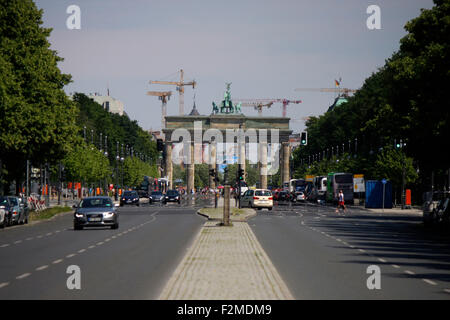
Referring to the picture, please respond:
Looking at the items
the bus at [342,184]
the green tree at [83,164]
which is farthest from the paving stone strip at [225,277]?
the bus at [342,184]

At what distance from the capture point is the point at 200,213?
58.6 meters

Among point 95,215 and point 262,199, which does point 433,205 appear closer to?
point 95,215

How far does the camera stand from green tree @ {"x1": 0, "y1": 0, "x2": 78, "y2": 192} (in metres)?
47.6

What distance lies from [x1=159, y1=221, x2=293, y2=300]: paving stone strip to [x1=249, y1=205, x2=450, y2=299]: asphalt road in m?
0.42

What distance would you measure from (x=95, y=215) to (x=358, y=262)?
1887 cm

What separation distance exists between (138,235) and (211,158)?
13051 cm

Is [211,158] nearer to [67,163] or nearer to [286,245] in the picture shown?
[67,163]

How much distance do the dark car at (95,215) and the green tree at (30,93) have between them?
9985mm

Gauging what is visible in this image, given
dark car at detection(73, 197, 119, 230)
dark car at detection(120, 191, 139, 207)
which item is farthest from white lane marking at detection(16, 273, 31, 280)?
dark car at detection(120, 191, 139, 207)

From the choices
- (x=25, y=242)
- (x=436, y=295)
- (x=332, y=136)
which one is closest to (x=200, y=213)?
(x=25, y=242)

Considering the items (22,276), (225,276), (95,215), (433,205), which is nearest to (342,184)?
(433,205)

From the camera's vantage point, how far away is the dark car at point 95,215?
38000 mm

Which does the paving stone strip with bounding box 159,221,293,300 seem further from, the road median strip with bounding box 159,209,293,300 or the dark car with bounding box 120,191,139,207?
the dark car with bounding box 120,191,139,207

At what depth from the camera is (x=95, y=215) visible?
3806 cm
